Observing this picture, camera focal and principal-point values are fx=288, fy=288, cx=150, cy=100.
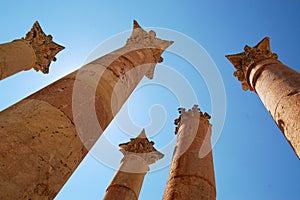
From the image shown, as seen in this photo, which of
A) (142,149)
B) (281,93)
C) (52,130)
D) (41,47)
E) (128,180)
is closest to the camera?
(52,130)

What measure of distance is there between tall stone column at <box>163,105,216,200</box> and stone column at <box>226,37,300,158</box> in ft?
8.40

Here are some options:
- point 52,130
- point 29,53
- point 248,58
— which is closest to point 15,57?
point 29,53

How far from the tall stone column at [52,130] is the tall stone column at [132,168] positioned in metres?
4.88

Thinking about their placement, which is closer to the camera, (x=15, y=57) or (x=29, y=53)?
(x=15, y=57)

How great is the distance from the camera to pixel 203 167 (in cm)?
904

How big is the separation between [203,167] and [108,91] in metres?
3.85

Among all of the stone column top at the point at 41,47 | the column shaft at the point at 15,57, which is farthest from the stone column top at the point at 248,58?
the column shaft at the point at 15,57

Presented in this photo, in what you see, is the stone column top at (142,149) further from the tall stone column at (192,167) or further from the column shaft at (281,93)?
the column shaft at (281,93)

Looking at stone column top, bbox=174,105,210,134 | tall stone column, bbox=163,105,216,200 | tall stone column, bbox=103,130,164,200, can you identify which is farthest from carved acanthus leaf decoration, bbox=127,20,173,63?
tall stone column, bbox=103,130,164,200

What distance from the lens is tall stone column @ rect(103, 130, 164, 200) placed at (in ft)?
38.8

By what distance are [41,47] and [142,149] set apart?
7.15 m

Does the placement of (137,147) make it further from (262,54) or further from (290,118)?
(290,118)

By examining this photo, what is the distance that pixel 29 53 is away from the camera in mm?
13117

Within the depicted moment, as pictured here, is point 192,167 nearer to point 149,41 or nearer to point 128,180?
point 128,180
